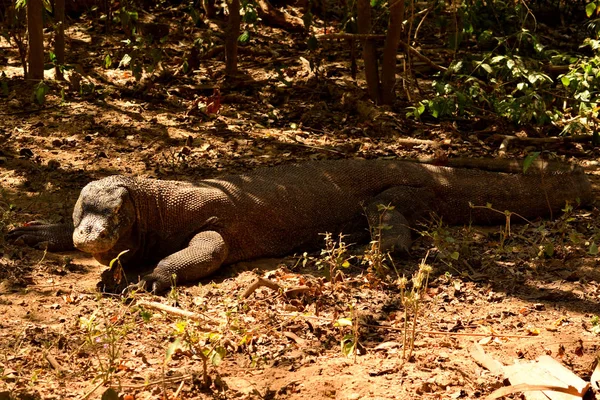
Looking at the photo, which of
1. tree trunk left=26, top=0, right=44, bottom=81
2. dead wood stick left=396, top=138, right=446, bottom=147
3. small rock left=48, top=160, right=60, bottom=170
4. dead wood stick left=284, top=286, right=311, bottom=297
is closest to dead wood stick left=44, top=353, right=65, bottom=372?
dead wood stick left=284, top=286, right=311, bottom=297

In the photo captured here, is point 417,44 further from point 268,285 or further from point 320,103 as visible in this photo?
point 268,285

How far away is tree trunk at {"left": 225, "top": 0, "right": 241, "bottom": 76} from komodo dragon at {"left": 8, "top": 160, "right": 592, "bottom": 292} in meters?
3.07

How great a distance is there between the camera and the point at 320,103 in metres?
8.36

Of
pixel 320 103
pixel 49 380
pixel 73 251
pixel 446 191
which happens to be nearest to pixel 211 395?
pixel 49 380

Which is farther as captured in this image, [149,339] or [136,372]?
[149,339]

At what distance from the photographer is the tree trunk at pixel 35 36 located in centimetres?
790

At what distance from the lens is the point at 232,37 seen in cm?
865

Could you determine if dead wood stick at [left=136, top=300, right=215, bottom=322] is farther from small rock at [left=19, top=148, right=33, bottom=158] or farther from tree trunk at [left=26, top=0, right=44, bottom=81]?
tree trunk at [left=26, top=0, right=44, bottom=81]

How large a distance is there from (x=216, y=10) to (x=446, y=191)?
5836 mm

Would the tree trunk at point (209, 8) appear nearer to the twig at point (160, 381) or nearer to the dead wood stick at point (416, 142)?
the dead wood stick at point (416, 142)

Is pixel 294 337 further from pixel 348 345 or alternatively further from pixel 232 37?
pixel 232 37

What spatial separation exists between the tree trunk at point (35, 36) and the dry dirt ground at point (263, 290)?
→ 0.29 metres

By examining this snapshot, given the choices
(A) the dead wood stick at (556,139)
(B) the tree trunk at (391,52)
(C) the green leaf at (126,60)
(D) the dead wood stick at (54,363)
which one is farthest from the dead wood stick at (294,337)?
(C) the green leaf at (126,60)

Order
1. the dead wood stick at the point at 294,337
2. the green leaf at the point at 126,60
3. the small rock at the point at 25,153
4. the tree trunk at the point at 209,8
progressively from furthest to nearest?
1. the tree trunk at the point at 209,8
2. the green leaf at the point at 126,60
3. the small rock at the point at 25,153
4. the dead wood stick at the point at 294,337
